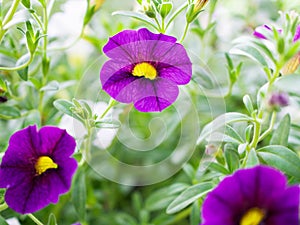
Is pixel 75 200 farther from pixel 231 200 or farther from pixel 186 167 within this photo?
pixel 231 200

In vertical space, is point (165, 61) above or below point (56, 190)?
above

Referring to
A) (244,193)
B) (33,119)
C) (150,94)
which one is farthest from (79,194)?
(244,193)

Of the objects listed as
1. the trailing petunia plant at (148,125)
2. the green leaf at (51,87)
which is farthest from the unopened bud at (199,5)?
the green leaf at (51,87)

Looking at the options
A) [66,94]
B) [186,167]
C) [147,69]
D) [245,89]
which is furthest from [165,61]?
[66,94]

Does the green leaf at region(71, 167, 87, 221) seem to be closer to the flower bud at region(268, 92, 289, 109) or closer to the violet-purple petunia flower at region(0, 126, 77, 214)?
the violet-purple petunia flower at region(0, 126, 77, 214)

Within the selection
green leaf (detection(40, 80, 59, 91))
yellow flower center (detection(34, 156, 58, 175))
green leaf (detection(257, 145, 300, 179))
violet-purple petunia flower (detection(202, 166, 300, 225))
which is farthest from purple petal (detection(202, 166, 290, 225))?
green leaf (detection(40, 80, 59, 91))
